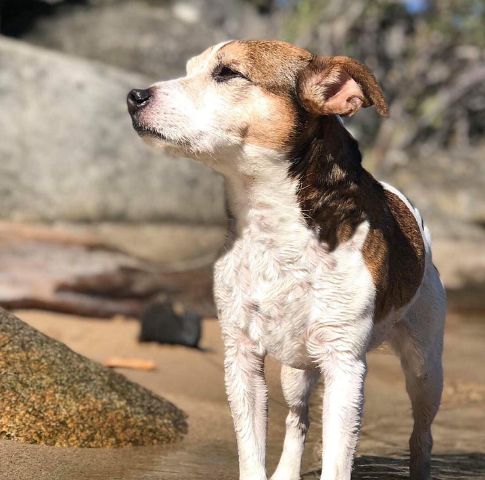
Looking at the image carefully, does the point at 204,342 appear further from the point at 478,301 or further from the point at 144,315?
the point at 478,301

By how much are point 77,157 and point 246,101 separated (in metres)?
5.39

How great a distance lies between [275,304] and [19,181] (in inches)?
218

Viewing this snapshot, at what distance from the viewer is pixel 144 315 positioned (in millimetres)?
7926

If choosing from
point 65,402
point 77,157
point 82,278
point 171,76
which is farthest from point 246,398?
point 171,76

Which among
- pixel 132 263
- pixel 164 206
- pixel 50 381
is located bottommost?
pixel 50 381

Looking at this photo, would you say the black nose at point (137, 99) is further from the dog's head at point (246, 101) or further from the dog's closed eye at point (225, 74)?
the dog's closed eye at point (225, 74)

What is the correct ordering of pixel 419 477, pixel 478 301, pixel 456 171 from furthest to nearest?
pixel 456 171
pixel 478 301
pixel 419 477

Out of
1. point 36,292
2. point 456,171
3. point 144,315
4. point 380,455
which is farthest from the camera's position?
point 456,171

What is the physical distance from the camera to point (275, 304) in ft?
13.4

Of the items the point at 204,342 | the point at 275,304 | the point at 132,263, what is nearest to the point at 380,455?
the point at 275,304

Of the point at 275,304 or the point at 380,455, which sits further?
the point at 380,455

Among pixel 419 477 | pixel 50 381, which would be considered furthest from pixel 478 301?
pixel 50 381

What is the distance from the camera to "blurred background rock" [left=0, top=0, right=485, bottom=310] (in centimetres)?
913

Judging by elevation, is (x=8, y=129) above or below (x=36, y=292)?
above
